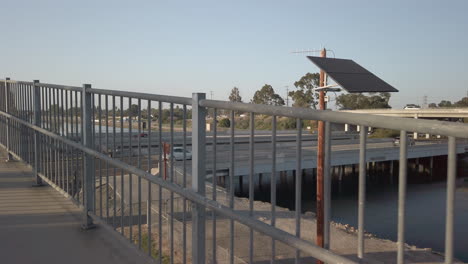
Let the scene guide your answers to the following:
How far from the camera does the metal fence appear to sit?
178cm

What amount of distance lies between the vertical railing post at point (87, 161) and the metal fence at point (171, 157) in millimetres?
11

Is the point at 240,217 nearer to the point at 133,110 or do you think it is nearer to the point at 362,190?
the point at 362,190

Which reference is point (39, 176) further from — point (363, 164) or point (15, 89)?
point (363, 164)

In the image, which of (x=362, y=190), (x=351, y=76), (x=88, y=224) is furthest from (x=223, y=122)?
(x=351, y=76)

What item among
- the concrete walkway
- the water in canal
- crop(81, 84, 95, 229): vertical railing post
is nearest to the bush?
the water in canal

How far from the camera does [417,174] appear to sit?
3.68 meters

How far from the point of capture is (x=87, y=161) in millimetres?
4586

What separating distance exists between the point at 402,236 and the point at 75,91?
13.4 ft

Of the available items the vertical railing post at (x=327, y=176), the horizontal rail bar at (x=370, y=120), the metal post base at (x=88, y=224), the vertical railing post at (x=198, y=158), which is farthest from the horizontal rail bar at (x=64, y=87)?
the vertical railing post at (x=327, y=176)

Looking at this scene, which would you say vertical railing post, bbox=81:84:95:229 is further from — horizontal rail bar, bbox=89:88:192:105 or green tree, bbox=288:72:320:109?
green tree, bbox=288:72:320:109

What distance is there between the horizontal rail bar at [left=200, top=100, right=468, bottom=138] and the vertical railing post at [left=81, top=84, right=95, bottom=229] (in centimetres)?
256

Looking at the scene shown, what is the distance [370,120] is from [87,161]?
3.65 m

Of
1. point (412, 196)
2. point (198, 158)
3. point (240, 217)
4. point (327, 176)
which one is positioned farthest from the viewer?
point (412, 196)

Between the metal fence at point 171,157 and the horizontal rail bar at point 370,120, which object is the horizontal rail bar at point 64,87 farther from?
the horizontal rail bar at point 370,120
